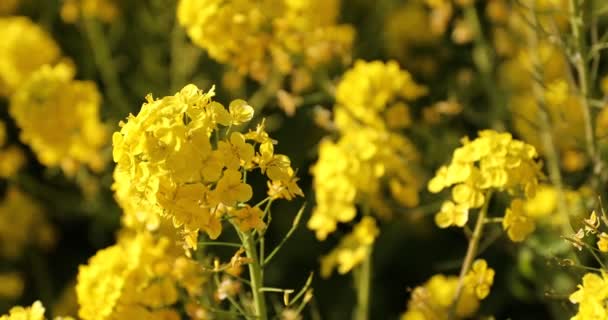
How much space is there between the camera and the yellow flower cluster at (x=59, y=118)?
3785mm

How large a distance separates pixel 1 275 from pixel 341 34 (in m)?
1.64

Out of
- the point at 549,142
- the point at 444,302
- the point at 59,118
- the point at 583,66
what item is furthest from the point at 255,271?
the point at 59,118

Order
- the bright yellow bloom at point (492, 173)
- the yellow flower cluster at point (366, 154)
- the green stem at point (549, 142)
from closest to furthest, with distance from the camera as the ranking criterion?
the bright yellow bloom at point (492, 173) < the yellow flower cluster at point (366, 154) < the green stem at point (549, 142)

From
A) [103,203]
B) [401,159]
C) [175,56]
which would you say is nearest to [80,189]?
[103,203]

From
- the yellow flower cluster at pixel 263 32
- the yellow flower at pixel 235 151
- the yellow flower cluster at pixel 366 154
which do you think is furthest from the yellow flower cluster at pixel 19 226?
the yellow flower at pixel 235 151

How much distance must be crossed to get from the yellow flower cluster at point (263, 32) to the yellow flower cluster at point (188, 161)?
1.16m

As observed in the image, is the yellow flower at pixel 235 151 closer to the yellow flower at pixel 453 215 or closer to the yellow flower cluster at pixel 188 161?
the yellow flower cluster at pixel 188 161

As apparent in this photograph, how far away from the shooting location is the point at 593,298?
6.70ft

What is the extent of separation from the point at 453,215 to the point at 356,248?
2.09 ft

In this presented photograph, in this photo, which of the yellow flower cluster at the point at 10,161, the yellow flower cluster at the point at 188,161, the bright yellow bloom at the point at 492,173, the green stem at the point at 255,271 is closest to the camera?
the yellow flower cluster at the point at 188,161

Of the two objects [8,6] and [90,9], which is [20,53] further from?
[8,6]

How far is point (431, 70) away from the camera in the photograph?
445 centimetres

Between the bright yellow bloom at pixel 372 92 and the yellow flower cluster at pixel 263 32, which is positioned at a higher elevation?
the yellow flower cluster at pixel 263 32

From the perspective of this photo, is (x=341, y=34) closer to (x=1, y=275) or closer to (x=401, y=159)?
(x=401, y=159)
